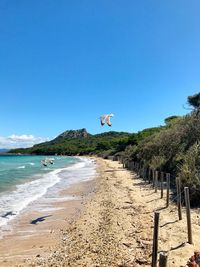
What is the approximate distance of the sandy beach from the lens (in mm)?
7621

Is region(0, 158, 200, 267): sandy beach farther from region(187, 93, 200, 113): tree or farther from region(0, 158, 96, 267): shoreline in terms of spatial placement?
region(187, 93, 200, 113): tree

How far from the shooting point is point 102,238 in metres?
9.21

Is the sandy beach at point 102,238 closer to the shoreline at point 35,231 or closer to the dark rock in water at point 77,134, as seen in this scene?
the shoreline at point 35,231

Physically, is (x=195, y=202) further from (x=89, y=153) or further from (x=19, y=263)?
(x=89, y=153)

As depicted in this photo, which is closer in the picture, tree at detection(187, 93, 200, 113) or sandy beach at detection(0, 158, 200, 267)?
sandy beach at detection(0, 158, 200, 267)

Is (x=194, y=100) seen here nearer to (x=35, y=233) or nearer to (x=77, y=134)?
(x=35, y=233)

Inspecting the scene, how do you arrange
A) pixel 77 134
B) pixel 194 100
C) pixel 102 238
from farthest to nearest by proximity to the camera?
pixel 77 134, pixel 194 100, pixel 102 238

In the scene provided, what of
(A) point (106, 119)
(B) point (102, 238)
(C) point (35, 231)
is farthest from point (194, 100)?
(B) point (102, 238)

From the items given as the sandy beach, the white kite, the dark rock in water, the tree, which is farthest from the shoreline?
the dark rock in water

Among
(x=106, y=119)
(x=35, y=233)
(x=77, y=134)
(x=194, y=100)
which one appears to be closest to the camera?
(x=35, y=233)

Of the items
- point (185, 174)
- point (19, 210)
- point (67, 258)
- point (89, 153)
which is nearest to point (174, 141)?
point (185, 174)

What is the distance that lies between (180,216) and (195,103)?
77.9 ft

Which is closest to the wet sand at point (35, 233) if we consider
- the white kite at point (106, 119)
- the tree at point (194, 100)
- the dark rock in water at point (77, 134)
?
the white kite at point (106, 119)

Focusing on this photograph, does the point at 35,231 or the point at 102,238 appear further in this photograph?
the point at 35,231
